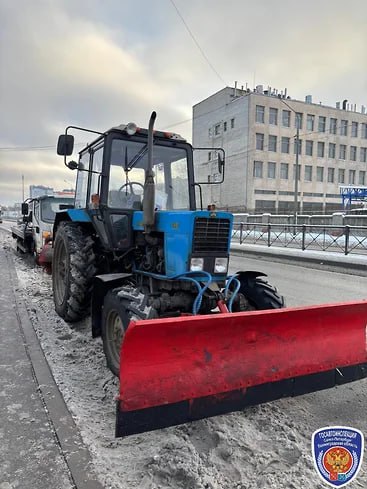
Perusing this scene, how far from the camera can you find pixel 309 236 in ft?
61.9

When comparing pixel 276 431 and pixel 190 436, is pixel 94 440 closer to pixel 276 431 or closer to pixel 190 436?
pixel 190 436

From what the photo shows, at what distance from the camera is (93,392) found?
11.0 ft

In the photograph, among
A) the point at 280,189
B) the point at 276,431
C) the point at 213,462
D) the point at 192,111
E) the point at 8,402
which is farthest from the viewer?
the point at 192,111

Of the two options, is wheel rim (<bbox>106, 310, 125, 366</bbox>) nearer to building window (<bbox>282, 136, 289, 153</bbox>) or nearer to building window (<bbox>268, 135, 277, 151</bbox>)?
building window (<bbox>268, 135, 277, 151</bbox>)

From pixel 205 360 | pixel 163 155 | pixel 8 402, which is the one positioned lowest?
pixel 8 402

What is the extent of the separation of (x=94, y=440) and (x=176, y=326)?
1018mm

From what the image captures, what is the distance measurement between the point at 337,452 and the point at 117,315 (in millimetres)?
2313

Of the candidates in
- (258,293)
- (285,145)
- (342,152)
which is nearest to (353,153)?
(342,152)

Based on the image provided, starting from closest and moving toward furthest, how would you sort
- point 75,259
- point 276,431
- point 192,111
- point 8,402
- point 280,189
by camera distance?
point 276,431
point 8,402
point 75,259
point 280,189
point 192,111

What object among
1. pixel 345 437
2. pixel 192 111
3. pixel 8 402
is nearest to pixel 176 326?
pixel 345 437

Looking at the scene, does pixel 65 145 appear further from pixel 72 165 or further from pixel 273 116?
pixel 273 116

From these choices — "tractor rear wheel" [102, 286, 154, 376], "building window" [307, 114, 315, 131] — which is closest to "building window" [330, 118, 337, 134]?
"building window" [307, 114, 315, 131]

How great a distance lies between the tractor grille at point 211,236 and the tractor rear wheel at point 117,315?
795 mm

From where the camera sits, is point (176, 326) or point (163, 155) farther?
point (163, 155)
